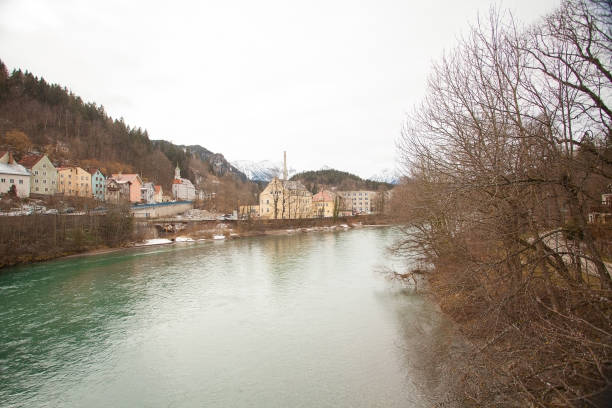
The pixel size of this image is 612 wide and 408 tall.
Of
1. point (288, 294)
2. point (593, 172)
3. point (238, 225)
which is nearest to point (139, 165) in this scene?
point (238, 225)

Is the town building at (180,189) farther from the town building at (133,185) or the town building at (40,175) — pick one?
the town building at (40,175)

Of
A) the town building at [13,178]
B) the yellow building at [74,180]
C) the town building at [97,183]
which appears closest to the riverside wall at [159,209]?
the yellow building at [74,180]

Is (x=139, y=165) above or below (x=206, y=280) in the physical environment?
above

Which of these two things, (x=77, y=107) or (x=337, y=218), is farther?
(x=77, y=107)

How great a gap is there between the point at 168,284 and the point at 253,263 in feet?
20.8

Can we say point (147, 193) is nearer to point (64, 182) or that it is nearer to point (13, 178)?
point (64, 182)

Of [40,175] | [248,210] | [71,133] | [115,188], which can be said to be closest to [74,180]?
[115,188]

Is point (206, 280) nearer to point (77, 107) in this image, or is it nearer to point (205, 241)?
point (205, 241)

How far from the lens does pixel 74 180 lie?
53125mm

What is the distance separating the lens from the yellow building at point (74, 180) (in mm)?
50469

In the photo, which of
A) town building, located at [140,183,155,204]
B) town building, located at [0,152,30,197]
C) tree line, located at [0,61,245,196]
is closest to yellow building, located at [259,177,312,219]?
town building, located at [140,183,155,204]

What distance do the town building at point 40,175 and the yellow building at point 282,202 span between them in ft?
96.4

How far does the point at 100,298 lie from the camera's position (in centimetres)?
1423

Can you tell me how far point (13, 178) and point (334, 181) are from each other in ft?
271
